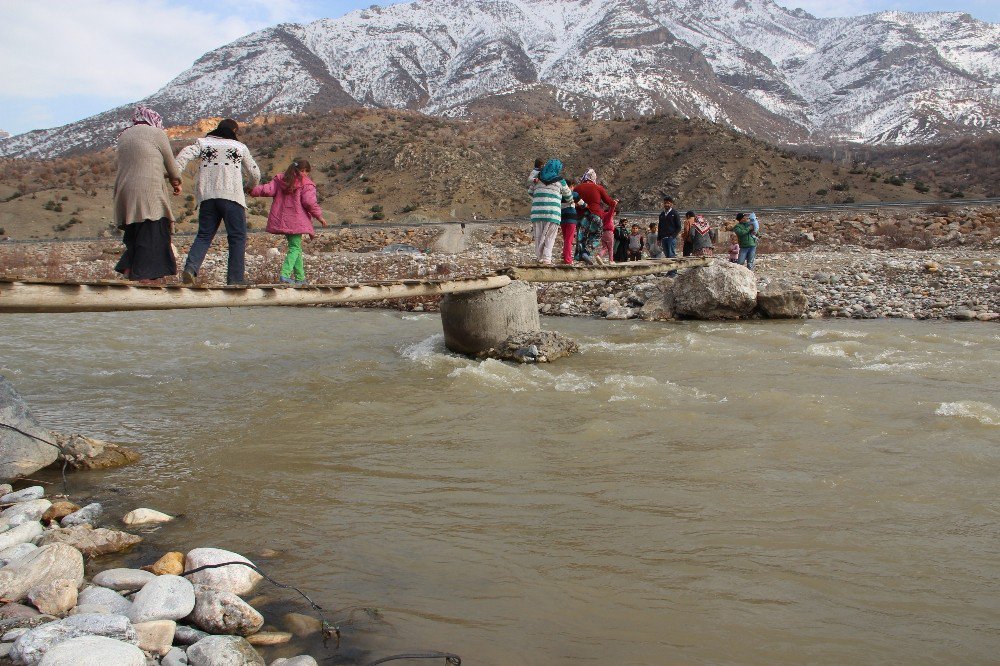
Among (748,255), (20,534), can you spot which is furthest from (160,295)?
(748,255)

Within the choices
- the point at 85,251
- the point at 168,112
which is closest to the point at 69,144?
the point at 168,112

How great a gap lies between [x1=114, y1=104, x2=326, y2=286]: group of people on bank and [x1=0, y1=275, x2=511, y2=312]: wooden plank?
45cm

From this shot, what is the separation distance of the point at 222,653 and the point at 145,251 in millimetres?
4463

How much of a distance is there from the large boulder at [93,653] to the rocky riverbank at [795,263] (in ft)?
27.8

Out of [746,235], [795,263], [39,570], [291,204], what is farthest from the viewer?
[795,263]

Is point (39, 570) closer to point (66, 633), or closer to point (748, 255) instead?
point (66, 633)

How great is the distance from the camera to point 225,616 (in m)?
2.61

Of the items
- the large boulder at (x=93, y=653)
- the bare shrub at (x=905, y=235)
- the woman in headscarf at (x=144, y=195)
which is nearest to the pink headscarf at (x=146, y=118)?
the woman in headscarf at (x=144, y=195)

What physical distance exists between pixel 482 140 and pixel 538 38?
96.7 meters

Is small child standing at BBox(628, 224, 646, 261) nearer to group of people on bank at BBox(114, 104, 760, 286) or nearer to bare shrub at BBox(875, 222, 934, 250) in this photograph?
bare shrub at BBox(875, 222, 934, 250)

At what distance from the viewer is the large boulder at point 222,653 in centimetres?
231

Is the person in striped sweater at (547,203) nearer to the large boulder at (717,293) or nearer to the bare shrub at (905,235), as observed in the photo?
the large boulder at (717,293)

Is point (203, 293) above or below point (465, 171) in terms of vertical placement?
below

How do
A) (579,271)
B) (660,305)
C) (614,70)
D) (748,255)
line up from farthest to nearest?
(614,70)
(748,255)
(660,305)
(579,271)
